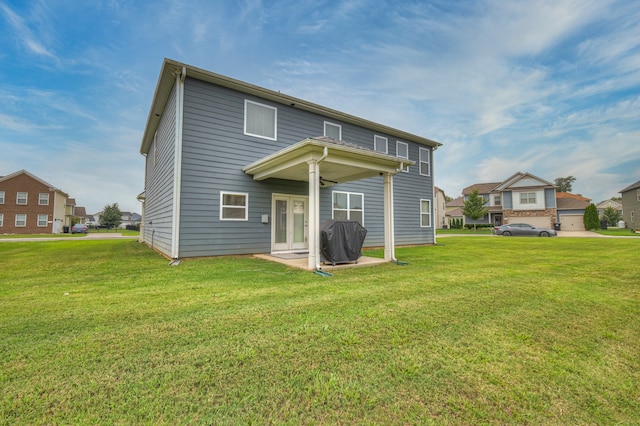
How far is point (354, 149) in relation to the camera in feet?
20.1

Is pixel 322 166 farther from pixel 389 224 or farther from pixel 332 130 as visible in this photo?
pixel 332 130

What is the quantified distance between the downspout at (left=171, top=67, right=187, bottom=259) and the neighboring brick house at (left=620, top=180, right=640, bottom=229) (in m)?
→ 39.6

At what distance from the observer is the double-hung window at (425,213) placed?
13.0m

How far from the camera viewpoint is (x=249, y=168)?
786 centimetres

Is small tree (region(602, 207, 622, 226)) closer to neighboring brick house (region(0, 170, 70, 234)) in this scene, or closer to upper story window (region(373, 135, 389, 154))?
upper story window (region(373, 135, 389, 154))

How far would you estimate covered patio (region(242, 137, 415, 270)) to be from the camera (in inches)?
230

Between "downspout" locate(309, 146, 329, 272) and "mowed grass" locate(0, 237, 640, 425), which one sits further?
"downspout" locate(309, 146, 329, 272)

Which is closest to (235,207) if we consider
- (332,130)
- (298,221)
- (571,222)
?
(298,221)

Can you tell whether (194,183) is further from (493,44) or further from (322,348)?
(493,44)

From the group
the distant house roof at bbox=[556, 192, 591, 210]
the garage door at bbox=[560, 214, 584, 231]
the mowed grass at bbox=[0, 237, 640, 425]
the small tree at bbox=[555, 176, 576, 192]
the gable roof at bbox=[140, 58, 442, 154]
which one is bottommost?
the mowed grass at bbox=[0, 237, 640, 425]

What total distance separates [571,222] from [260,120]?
1446 inches

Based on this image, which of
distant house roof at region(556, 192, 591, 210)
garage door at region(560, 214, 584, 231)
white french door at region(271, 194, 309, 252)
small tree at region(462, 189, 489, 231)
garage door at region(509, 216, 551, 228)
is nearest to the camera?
white french door at region(271, 194, 309, 252)

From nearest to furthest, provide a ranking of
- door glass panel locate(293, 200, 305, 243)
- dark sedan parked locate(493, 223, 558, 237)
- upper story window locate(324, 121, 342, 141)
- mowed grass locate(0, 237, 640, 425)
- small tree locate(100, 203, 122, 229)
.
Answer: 1. mowed grass locate(0, 237, 640, 425)
2. door glass panel locate(293, 200, 305, 243)
3. upper story window locate(324, 121, 342, 141)
4. dark sedan parked locate(493, 223, 558, 237)
5. small tree locate(100, 203, 122, 229)

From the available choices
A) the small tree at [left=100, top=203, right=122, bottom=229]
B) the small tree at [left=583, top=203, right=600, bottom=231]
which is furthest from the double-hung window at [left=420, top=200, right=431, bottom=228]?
the small tree at [left=100, top=203, right=122, bottom=229]
